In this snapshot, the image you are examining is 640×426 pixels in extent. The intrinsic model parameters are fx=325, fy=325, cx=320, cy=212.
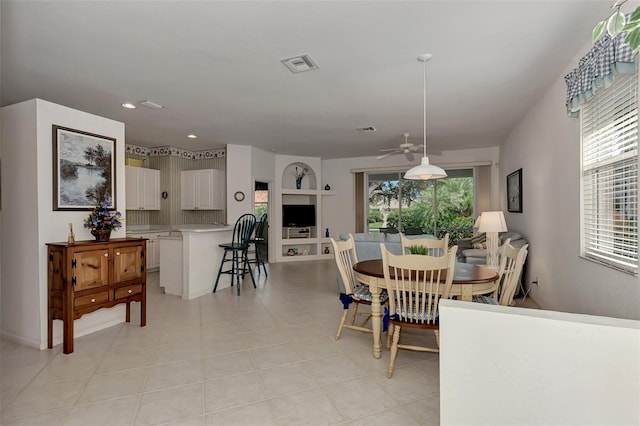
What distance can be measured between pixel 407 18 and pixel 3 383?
3.85 metres

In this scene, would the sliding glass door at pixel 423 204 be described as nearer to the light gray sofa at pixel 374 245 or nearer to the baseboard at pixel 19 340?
the light gray sofa at pixel 374 245

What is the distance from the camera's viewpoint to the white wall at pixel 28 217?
9.45ft

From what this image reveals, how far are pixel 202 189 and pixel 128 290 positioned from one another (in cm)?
378

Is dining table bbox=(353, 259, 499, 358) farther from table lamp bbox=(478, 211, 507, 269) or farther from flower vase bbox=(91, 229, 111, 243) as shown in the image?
flower vase bbox=(91, 229, 111, 243)

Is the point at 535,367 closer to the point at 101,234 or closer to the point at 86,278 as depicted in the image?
the point at 86,278

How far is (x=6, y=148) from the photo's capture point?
9.89 feet

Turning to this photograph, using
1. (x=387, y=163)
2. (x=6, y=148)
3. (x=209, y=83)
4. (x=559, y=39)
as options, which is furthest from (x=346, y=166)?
(x=6, y=148)

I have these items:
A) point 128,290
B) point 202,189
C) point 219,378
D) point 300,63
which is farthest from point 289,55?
point 202,189

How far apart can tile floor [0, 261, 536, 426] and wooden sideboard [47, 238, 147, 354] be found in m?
0.33

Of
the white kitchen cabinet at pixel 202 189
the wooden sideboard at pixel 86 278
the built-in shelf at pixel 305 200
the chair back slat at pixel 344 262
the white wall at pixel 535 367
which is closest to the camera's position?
the white wall at pixel 535 367

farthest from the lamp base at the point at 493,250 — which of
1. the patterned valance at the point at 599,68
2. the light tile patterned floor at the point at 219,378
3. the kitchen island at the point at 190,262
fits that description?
the kitchen island at the point at 190,262

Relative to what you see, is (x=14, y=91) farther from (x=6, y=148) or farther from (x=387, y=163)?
(x=387, y=163)

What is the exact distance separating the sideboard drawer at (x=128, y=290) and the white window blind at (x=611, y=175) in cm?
413

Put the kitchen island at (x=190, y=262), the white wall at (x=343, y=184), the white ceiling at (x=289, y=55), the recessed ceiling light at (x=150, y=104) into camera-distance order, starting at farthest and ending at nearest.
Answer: the white wall at (x=343, y=184) → the kitchen island at (x=190, y=262) → the recessed ceiling light at (x=150, y=104) → the white ceiling at (x=289, y=55)
